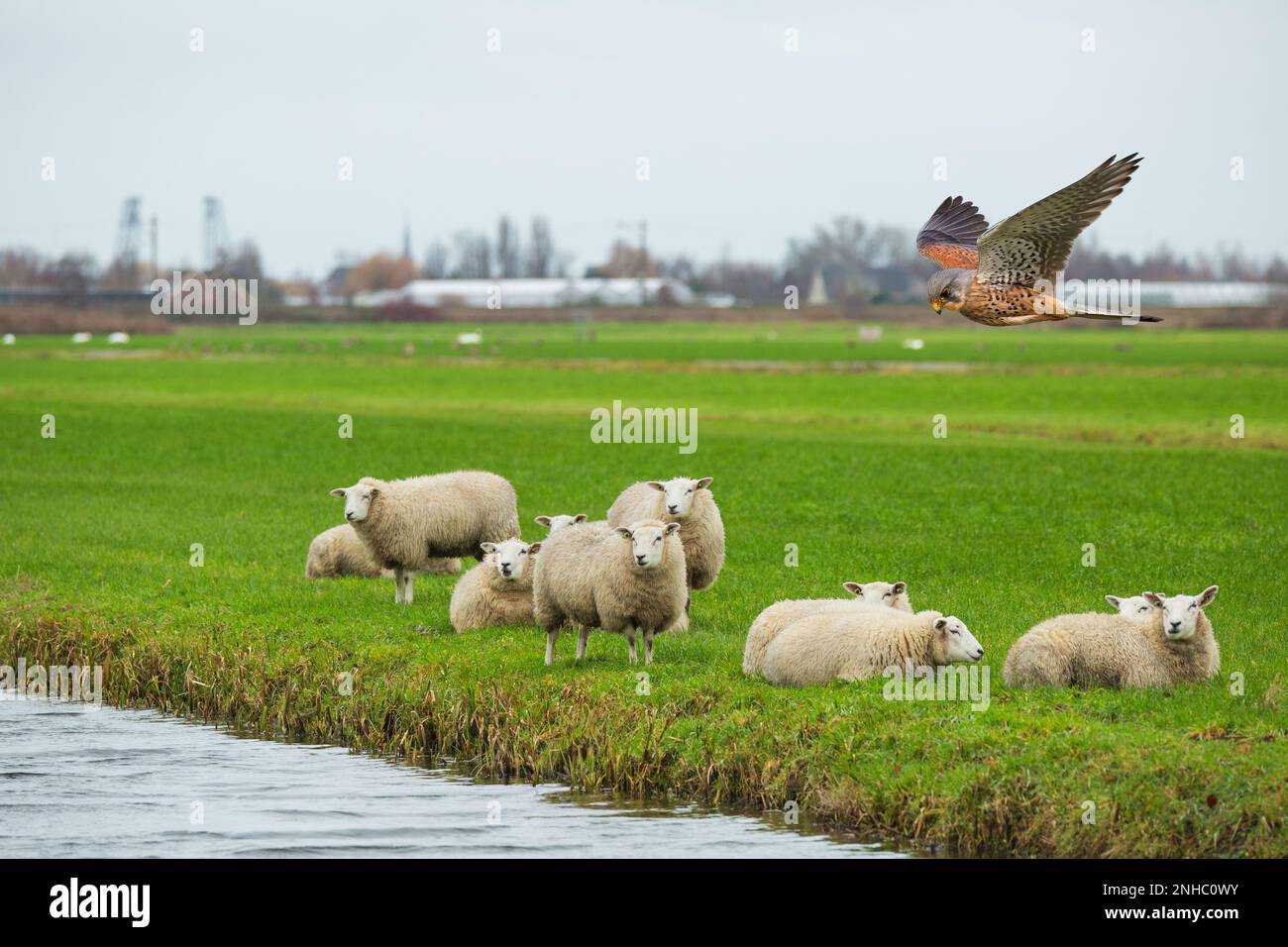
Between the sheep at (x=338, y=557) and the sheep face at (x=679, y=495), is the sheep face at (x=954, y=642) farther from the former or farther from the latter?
the sheep at (x=338, y=557)

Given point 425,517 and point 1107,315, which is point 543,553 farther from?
point 1107,315

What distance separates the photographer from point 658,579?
1634cm

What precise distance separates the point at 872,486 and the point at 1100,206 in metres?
18.7

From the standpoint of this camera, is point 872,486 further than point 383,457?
No

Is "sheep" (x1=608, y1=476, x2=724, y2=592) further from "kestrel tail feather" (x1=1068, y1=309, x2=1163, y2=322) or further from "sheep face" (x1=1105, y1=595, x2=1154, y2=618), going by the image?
"kestrel tail feather" (x1=1068, y1=309, x2=1163, y2=322)

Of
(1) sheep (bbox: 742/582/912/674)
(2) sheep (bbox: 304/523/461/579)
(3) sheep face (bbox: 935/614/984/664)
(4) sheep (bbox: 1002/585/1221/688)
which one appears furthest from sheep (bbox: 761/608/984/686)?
(2) sheep (bbox: 304/523/461/579)

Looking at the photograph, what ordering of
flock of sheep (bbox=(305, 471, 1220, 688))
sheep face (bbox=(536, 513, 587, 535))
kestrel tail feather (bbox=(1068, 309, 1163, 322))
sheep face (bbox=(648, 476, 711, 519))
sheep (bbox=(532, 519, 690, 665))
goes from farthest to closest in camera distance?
sheep face (bbox=(536, 513, 587, 535)) → sheep face (bbox=(648, 476, 711, 519)) → sheep (bbox=(532, 519, 690, 665)) → flock of sheep (bbox=(305, 471, 1220, 688)) → kestrel tail feather (bbox=(1068, 309, 1163, 322))

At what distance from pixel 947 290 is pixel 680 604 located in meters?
4.75

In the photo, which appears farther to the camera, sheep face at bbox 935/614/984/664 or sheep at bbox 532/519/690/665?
sheep at bbox 532/519/690/665

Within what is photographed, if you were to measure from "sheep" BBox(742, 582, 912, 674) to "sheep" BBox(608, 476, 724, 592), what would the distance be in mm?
2103

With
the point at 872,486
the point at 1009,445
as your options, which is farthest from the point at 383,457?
the point at 1009,445

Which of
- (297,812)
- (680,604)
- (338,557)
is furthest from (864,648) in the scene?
(338,557)

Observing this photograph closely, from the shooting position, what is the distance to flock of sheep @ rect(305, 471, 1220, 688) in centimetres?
1469

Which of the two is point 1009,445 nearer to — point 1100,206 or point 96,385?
A: point 1100,206
